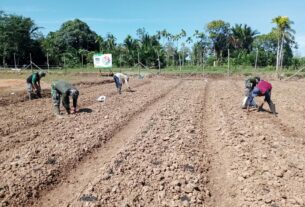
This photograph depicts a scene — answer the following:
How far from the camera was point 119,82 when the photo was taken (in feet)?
50.7

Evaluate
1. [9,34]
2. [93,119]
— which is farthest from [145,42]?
[93,119]

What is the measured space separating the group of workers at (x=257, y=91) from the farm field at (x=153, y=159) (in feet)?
1.51

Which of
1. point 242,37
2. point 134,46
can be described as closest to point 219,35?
point 242,37

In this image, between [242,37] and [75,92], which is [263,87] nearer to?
[75,92]

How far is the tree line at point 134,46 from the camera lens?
4225cm

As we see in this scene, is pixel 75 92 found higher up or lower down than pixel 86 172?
higher up

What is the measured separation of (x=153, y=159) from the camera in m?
6.09

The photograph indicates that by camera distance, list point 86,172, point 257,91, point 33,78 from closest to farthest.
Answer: point 86,172 < point 257,91 < point 33,78

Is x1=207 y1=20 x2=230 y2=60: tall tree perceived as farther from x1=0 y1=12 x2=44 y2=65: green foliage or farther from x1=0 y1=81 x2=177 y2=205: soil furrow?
x1=0 y1=81 x2=177 y2=205: soil furrow

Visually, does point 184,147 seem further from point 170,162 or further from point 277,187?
point 277,187

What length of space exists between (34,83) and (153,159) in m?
9.10

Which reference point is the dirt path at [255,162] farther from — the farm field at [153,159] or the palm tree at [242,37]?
the palm tree at [242,37]

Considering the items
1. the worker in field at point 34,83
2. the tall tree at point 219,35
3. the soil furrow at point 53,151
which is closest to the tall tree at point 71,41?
the tall tree at point 219,35

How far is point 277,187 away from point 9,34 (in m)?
48.1
